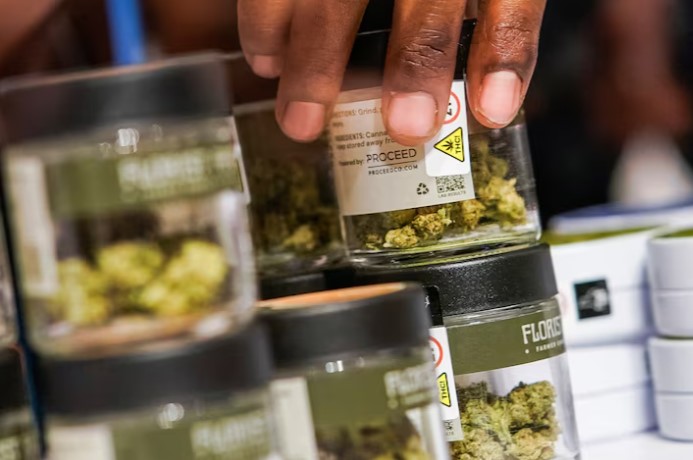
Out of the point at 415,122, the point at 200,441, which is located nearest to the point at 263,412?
the point at 200,441

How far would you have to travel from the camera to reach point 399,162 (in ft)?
2.58

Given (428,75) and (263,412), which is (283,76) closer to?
(428,75)

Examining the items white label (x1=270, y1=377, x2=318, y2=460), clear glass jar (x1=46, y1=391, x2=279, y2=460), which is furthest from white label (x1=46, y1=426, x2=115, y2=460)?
white label (x1=270, y1=377, x2=318, y2=460)

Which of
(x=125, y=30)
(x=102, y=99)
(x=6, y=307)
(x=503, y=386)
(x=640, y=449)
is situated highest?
(x=125, y=30)

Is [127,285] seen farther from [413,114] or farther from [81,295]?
[413,114]

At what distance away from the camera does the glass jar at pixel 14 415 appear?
23.9 inches

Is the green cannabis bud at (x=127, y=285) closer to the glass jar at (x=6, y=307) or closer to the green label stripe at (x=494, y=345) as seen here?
the glass jar at (x=6, y=307)

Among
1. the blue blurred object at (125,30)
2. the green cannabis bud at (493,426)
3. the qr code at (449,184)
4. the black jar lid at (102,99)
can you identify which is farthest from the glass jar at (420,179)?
the blue blurred object at (125,30)

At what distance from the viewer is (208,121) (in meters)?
0.60

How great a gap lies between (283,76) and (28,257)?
31 centimetres

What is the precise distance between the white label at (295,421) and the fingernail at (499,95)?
11.0 inches

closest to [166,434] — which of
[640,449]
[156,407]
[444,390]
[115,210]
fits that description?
[156,407]

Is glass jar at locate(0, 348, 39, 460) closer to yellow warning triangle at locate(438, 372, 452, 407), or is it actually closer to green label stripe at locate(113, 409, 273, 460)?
green label stripe at locate(113, 409, 273, 460)

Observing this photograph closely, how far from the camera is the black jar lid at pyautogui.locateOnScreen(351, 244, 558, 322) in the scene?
792mm
